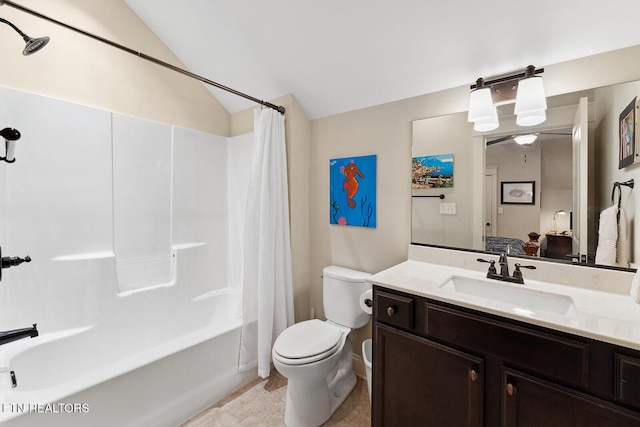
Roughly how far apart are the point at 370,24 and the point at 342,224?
1331mm

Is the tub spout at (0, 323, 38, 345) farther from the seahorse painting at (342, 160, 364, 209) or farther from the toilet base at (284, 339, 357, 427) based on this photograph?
the seahorse painting at (342, 160, 364, 209)

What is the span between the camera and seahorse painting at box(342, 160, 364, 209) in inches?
81.8

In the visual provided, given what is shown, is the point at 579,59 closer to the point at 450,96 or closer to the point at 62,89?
the point at 450,96

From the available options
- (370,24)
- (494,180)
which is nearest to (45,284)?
(370,24)

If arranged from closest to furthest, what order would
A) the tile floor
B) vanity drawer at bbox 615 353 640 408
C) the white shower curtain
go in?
vanity drawer at bbox 615 353 640 408, the tile floor, the white shower curtain

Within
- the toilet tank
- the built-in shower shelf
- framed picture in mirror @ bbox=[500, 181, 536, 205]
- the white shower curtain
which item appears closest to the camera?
framed picture in mirror @ bbox=[500, 181, 536, 205]

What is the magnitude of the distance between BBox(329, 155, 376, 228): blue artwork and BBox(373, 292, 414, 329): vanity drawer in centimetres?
75

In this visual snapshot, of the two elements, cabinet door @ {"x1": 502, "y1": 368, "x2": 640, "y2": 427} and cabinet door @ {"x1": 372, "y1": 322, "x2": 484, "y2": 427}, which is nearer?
cabinet door @ {"x1": 502, "y1": 368, "x2": 640, "y2": 427}

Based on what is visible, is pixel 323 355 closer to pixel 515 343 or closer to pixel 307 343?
pixel 307 343

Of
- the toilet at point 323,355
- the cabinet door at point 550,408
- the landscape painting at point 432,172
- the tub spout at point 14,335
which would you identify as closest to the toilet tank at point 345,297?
the toilet at point 323,355

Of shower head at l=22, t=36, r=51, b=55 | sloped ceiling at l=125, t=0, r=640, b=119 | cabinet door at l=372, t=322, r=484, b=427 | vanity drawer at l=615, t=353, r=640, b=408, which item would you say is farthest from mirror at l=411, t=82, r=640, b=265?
shower head at l=22, t=36, r=51, b=55

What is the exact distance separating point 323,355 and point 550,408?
1.01 metres

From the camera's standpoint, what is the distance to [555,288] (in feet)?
4.29

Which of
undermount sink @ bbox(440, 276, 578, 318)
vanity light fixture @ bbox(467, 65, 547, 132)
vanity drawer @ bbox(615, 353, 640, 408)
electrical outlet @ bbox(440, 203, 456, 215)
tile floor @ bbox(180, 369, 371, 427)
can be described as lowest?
tile floor @ bbox(180, 369, 371, 427)
